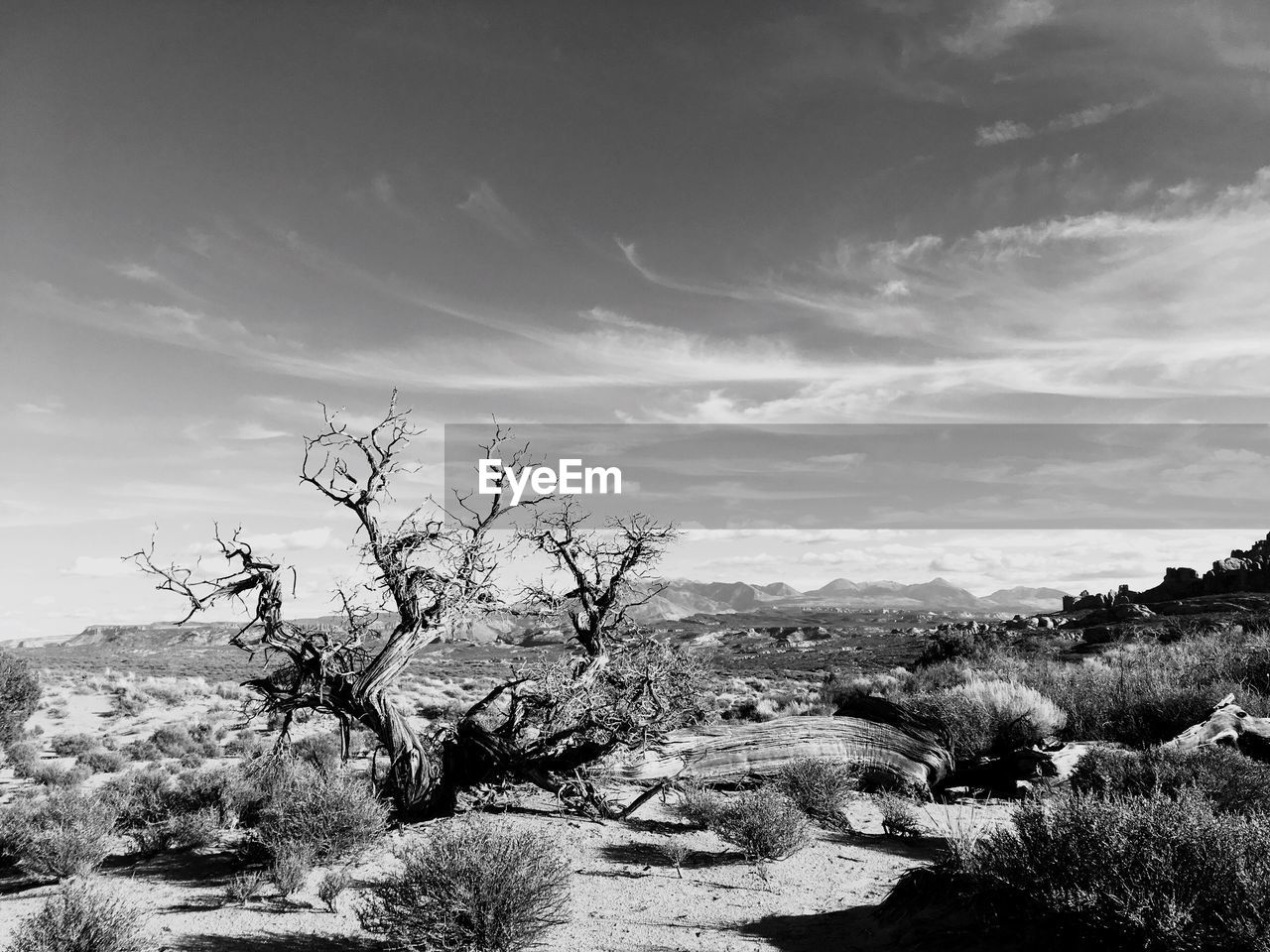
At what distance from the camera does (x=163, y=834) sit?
30.5 feet

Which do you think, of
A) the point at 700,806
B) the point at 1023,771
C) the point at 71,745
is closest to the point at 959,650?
the point at 1023,771

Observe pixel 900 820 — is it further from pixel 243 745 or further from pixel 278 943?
A: pixel 243 745

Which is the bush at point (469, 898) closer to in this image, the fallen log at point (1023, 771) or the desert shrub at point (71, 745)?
the fallen log at point (1023, 771)

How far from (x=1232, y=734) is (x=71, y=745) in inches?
1081

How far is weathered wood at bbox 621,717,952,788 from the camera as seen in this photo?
11094 millimetres

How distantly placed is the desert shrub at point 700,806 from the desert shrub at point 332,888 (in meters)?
4.49

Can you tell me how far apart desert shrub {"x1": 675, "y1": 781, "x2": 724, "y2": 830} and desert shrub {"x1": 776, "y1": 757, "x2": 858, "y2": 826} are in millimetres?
1097

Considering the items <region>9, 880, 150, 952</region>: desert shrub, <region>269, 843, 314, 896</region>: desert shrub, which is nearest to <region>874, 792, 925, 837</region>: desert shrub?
<region>269, 843, 314, 896</region>: desert shrub

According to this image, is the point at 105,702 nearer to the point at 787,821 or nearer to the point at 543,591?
the point at 543,591

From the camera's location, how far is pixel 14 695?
2088 centimetres

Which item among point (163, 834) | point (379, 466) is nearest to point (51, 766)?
point (163, 834)

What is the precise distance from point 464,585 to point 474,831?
12.9ft

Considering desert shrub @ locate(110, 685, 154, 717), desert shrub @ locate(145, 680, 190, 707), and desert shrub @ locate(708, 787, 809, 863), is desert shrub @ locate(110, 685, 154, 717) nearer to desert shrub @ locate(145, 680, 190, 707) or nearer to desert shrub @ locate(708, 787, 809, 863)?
desert shrub @ locate(145, 680, 190, 707)

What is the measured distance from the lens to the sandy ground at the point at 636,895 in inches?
247
